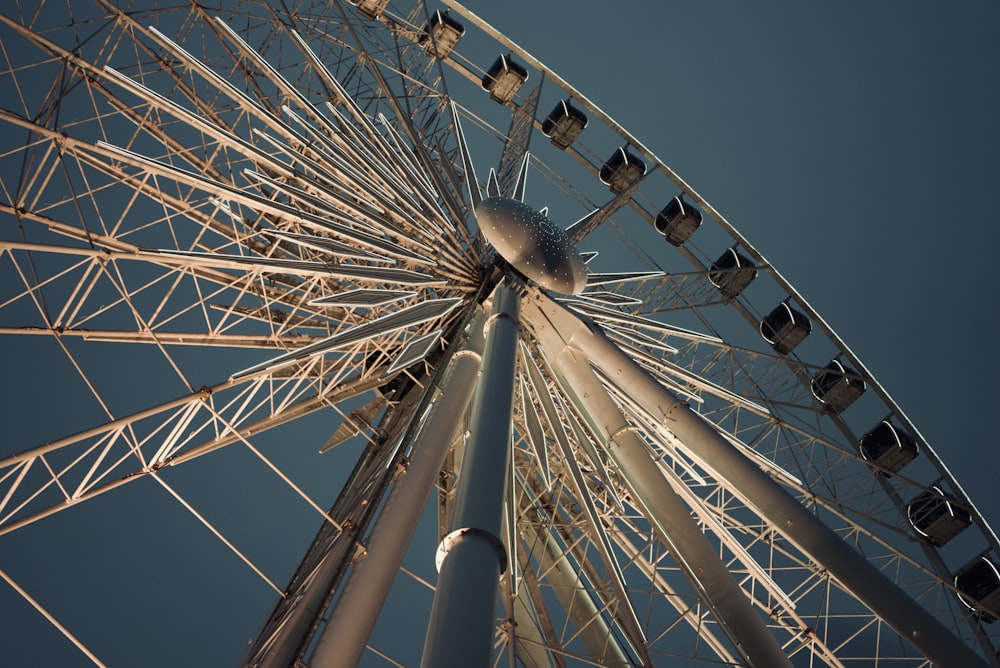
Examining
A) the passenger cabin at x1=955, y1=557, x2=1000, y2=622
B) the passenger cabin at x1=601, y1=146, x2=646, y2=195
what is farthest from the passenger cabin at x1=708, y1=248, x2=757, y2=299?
the passenger cabin at x1=955, y1=557, x2=1000, y2=622

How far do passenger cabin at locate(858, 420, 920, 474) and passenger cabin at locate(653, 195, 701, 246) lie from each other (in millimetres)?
7429

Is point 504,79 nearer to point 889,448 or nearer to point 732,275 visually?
point 732,275

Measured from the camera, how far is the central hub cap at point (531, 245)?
10.8 m

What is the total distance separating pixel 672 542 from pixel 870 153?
58.5 meters

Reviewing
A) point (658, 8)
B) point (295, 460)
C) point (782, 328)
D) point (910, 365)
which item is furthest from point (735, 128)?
point (782, 328)

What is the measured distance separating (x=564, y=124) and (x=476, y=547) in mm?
18514

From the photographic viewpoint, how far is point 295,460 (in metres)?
63.5

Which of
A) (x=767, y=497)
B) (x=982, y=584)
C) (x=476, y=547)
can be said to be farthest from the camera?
(x=982, y=584)

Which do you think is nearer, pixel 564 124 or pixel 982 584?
pixel 982 584

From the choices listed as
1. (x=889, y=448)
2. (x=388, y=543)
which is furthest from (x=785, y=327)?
(x=388, y=543)

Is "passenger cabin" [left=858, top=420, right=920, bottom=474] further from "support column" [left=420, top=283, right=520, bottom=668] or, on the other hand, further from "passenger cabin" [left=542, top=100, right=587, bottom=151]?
"support column" [left=420, top=283, right=520, bottom=668]

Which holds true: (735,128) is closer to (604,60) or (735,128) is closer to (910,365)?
(604,60)

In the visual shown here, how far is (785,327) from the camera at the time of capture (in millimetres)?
21672

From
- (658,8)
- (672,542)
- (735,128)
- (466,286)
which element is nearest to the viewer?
(672,542)
